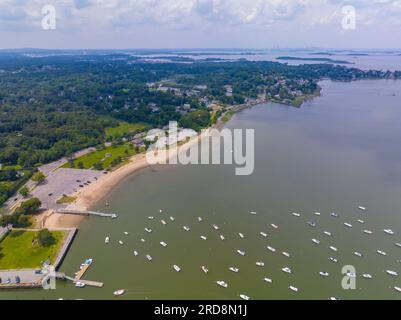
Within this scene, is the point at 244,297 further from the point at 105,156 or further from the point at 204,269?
the point at 105,156

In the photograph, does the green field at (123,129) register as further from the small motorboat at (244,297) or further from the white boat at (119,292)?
the small motorboat at (244,297)

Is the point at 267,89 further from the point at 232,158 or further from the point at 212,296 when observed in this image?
the point at 212,296

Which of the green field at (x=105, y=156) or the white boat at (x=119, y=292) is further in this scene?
the green field at (x=105, y=156)

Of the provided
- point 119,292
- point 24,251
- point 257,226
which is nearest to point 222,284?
point 119,292

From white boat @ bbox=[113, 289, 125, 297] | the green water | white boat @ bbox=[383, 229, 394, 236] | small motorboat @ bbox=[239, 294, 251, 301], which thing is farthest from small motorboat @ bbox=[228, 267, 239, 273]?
white boat @ bbox=[383, 229, 394, 236]

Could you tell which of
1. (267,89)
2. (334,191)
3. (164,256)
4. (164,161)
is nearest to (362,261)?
(334,191)

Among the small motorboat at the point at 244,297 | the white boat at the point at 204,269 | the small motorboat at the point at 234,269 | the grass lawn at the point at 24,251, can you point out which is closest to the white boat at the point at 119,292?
the white boat at the point at 204,269
